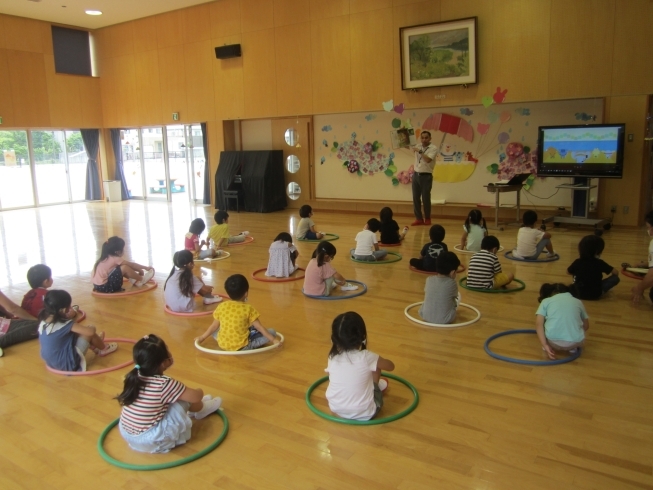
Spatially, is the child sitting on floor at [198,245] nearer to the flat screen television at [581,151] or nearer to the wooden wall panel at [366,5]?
the flat screen television at [581,151]

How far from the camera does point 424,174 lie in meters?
11.0

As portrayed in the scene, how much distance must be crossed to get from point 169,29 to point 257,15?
3.42 metres

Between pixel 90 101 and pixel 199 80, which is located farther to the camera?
pixel 90 101

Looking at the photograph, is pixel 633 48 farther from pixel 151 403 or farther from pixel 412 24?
pixel 151 403

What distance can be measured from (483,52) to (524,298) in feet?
22.1

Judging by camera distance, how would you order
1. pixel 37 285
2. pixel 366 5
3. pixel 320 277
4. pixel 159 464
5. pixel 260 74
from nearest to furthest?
1. pixel 159 464
2. pixel 37 285
3. pixel 320 277
4. pixel 366 5
5. pixel 260 74

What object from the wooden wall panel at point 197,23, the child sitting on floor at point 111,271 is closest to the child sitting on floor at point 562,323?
the child sitting on floor at point 111,271

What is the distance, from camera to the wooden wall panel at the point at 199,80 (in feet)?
49.9

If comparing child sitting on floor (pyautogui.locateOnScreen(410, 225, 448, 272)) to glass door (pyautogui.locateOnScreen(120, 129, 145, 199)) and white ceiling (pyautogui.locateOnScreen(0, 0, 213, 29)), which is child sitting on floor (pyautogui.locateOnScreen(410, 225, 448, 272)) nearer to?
white ceiling (pyautogui.locateOnScreen(0, 0, 213, 29))

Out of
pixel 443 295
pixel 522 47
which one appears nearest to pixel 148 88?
pixel 522 47

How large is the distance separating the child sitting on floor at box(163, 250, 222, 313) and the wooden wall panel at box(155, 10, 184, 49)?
12.0 metres

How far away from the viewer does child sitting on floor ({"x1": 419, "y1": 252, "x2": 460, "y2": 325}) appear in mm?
4875

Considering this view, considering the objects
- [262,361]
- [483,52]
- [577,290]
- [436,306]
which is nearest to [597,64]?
[483,52]

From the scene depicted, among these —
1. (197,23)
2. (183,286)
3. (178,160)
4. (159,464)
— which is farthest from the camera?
(178,160)
